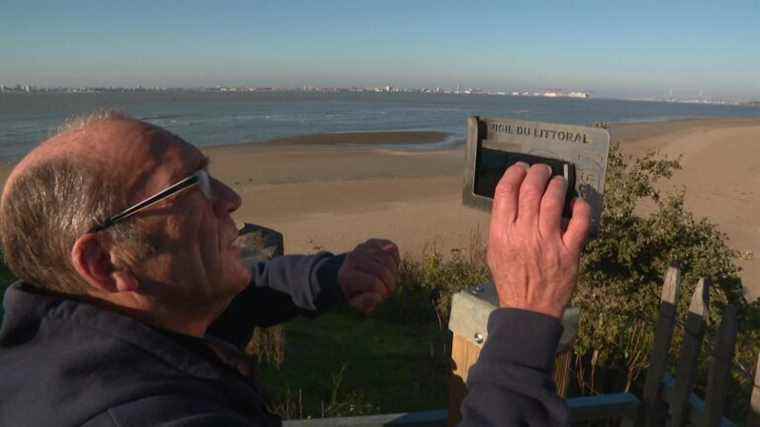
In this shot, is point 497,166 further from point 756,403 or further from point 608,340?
point 608,340

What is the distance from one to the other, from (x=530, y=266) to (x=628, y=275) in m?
3.66

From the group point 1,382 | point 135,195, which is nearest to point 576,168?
point 135,195

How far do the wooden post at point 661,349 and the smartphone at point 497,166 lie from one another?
60.3 inches

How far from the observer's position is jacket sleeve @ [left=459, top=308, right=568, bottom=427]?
3.95 ft

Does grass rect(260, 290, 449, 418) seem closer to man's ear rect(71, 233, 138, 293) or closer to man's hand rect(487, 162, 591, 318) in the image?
man's ear rect(71, 233, 138, 293)

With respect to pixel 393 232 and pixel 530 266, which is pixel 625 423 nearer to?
pixel 530 266

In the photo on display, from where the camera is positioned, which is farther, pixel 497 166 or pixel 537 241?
pixel 497 166

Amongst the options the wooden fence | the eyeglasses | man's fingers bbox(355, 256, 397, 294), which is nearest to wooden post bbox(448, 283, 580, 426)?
the wooden fence

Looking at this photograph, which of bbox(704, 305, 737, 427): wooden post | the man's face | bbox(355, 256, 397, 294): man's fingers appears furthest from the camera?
bbox(704, 305, 737, 427): wooden post

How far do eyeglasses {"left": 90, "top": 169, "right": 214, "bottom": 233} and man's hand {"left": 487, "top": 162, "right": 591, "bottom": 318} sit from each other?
73cm

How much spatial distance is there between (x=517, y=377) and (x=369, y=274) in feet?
2.62

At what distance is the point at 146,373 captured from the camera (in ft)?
3.79

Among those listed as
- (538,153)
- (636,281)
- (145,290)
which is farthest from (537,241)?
(636,281)

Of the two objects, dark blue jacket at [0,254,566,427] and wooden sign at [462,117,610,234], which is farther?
wooden sign at [462,117,610,234]
